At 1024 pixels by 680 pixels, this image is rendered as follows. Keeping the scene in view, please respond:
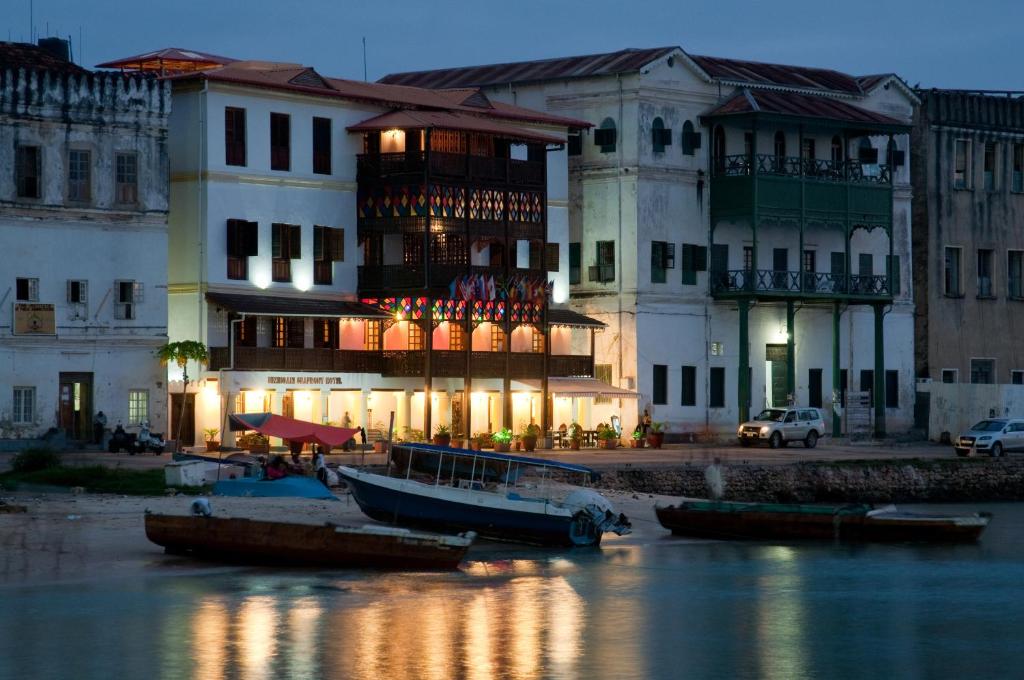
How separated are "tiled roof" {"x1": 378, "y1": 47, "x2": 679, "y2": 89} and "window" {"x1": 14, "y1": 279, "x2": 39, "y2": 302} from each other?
2258cm

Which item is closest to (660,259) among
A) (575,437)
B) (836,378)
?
(575,437)

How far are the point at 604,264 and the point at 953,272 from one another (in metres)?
16.7

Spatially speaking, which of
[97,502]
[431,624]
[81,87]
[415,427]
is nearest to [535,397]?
[415,427]

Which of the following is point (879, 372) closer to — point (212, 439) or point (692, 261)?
point (692, 261)

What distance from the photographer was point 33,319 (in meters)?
66.0

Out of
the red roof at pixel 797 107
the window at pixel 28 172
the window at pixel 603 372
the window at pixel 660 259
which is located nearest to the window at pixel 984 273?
the red roof at pixel 797 107

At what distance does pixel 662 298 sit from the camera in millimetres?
80062

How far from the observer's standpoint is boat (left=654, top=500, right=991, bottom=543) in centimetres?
5838

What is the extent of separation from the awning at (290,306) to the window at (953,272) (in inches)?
1046

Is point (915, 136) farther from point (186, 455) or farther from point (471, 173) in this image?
point (186, 455)

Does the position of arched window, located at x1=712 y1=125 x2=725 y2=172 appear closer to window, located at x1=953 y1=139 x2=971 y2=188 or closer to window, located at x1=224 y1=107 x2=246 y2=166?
window, located at x1=953 y1=139 x2=971 y2=188

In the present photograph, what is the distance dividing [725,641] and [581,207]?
4103 cm

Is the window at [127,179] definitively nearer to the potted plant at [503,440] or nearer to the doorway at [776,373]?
the potted plant at [503,440]

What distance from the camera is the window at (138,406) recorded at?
67.6 meters
